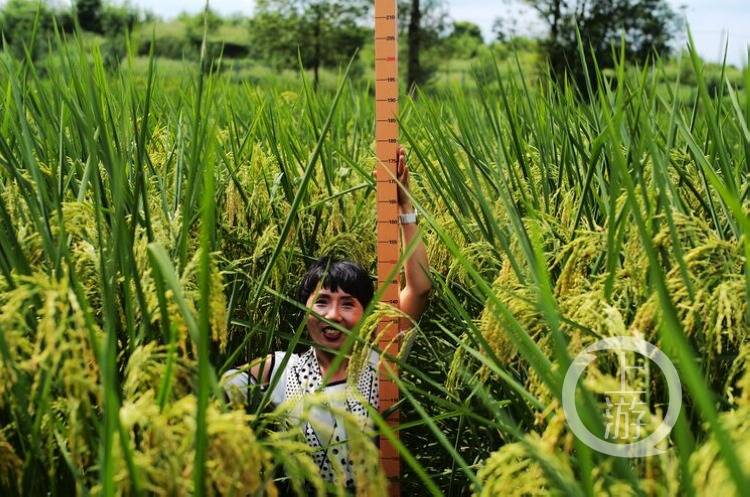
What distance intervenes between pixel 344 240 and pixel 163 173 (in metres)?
0.47

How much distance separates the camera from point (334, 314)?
181cm

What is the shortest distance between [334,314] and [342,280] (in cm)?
8

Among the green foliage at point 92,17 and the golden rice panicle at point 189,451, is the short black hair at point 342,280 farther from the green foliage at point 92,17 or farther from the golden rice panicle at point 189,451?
the green foliage at point 92,17

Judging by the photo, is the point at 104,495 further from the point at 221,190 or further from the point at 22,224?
the point at 221,190

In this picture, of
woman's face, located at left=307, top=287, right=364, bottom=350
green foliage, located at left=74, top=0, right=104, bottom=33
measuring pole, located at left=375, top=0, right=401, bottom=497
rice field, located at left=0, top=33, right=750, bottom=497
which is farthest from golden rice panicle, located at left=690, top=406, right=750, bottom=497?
green foliage, located at left=74, top=0, right=104, bottom=33

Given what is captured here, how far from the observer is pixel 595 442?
2.77 ft

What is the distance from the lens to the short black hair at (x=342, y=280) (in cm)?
181

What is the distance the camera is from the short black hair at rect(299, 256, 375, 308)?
1814mm

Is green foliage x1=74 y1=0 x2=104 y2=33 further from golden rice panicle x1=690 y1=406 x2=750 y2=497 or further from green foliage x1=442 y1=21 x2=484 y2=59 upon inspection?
Answer: golden rice panicle x1=690 y1=406 x2=750 y2=497

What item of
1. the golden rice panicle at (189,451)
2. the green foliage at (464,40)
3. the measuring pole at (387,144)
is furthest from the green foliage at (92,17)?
the golden rice panicle at (189,451)

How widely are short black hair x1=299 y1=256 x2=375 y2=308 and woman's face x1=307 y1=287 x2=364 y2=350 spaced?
0.04 ft

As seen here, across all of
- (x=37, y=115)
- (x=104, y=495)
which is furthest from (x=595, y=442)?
(x=37, y=115)

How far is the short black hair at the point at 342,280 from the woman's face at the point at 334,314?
1 cm

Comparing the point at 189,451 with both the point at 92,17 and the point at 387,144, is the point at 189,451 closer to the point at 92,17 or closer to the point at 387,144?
→ the point at 387,144
